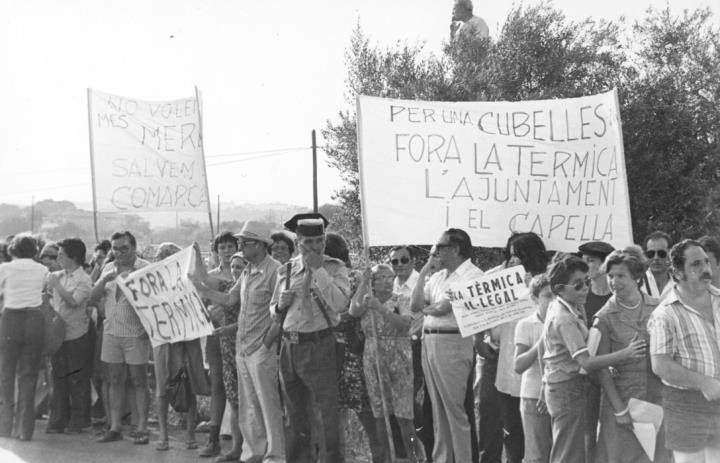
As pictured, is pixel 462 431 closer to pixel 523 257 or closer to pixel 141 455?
pixel 523 257

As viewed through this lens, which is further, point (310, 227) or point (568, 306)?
point (310, 227)

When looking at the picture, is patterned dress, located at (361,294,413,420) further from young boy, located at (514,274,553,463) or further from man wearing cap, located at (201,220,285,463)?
young boy, located at (514,274,553,463)

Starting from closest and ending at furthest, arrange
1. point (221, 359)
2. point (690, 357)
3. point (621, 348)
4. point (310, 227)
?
1. point (690, 357)
2. point (621, 348)
3. point (310, 227)
4. point (221, 359)

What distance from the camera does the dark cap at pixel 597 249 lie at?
7.04 meters

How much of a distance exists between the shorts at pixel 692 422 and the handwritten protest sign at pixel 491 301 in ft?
6.10

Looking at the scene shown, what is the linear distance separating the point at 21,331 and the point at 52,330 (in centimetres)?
44

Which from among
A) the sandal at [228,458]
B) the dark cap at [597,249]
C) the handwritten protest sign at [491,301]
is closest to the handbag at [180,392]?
the sandal at [228,458]

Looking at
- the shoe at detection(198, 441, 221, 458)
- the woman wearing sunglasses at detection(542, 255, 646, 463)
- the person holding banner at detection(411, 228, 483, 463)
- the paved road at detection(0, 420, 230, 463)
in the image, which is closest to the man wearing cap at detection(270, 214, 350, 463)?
the person holding banner at detection(411, 228, 483, 463)

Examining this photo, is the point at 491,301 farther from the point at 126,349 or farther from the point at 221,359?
the point at 126,349

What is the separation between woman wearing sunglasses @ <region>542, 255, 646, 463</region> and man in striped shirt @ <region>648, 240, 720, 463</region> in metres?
0.67

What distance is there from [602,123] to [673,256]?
241 centimetres

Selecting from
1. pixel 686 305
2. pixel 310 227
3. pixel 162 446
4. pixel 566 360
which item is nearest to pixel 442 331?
pixel 310 227

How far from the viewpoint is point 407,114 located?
7727 mm

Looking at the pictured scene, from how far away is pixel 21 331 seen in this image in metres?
9.39
